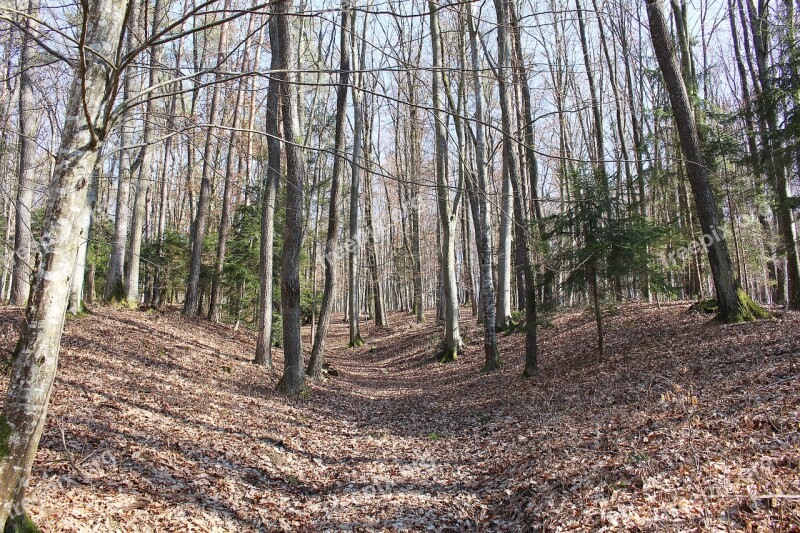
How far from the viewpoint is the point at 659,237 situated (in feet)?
33.1

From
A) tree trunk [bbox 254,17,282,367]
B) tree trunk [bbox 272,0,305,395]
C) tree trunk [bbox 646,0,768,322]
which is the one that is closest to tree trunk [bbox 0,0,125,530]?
tree trunk [bbox 272,0,305,395]

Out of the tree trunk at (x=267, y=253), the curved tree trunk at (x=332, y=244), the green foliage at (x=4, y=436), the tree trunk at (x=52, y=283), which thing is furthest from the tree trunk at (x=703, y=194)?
the green foliage at (x=4, y=436)

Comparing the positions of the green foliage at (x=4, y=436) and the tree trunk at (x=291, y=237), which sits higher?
the tree trunk at (x=291, y=237)

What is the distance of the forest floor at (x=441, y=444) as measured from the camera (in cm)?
390

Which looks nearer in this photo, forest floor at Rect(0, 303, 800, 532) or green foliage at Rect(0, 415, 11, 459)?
green foliage at Rect(0, 415, 11, 459)

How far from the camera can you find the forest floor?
390 centimetres

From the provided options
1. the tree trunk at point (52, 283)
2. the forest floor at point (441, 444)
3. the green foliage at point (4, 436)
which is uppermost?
the tree trunk at point (52, 283)

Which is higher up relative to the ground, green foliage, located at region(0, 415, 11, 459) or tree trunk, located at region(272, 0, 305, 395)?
tree trunk, located at region(272, 0, 305, 395)

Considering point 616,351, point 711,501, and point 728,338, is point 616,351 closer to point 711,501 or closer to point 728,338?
point 728,338

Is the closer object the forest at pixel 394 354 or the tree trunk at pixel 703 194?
the forest at pixel 394 354

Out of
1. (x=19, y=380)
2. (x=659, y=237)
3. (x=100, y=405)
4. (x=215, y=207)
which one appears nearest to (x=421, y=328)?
(x=215, y=207)

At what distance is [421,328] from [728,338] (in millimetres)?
15737

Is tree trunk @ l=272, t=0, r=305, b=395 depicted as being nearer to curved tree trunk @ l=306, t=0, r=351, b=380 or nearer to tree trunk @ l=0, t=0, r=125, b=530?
curved tree trunk @ l=306, t=0, r=351, b=380

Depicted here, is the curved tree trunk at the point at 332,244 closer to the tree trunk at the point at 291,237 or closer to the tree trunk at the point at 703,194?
the tree trunk at the point at 291,237
